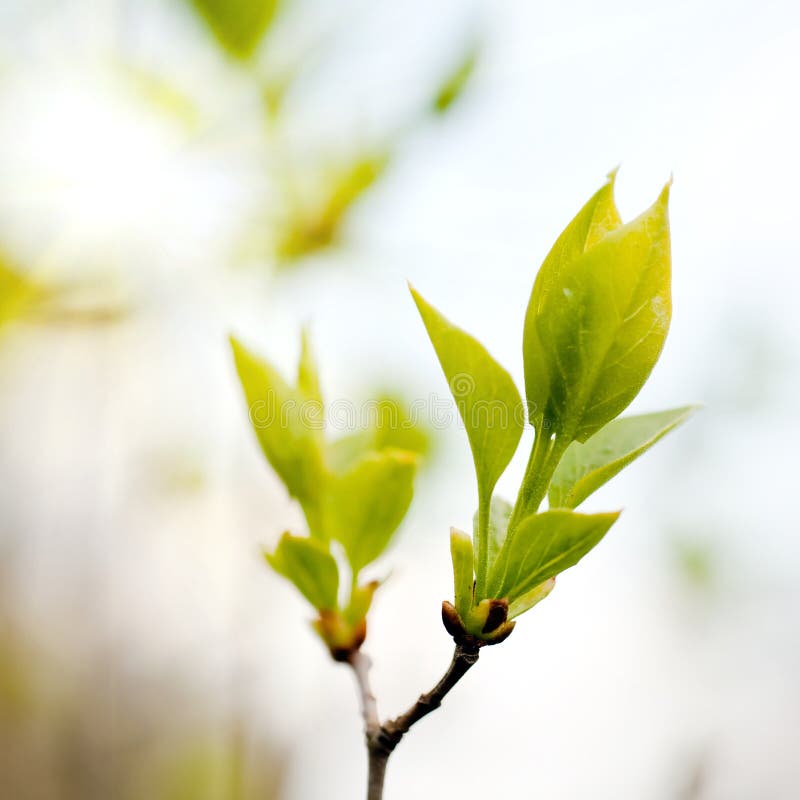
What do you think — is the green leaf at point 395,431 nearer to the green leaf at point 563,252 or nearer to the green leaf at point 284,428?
the green leaf at point 284,428

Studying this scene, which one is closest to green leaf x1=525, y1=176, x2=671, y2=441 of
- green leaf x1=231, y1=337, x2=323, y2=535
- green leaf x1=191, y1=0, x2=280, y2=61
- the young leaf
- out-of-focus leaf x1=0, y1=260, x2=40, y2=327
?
the young leaf

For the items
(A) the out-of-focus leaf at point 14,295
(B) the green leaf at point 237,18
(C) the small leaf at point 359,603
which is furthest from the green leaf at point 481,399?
(A) the out-of-focus leaf at point 14,295

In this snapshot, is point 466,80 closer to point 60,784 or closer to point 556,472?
point 556,472

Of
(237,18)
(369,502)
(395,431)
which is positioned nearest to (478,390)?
(369,502)

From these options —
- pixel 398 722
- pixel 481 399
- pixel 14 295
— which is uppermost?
pixel 14 295

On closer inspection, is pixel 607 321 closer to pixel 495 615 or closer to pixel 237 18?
pixel 495 615

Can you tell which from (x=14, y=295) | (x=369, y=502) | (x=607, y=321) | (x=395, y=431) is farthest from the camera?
(x=14, y=295)

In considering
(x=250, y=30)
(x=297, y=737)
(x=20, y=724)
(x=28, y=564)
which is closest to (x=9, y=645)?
(x=20, y=724)
